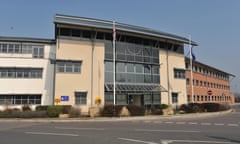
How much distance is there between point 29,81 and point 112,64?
10.8m

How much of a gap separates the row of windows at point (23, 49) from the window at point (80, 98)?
22.9ft

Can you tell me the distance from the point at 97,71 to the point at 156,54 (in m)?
10.5

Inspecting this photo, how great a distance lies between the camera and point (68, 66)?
97.6 feet

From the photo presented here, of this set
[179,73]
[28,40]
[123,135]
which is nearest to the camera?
[123,135]

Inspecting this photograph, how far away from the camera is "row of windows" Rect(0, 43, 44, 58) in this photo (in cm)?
2986

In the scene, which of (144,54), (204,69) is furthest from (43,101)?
(204,69)

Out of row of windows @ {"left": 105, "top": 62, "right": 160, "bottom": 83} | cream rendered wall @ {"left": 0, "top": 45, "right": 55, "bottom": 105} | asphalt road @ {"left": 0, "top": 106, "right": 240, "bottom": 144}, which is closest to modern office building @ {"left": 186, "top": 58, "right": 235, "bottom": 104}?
row of windows @ {"left": 105, "top": 62, "right": 160, "bottom": 83}

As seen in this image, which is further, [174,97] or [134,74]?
[174,97]

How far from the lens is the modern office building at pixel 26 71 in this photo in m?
28.5

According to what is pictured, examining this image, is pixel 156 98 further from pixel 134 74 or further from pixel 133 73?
pixel 133 73

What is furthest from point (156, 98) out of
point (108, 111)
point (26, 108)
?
point (26, 108)

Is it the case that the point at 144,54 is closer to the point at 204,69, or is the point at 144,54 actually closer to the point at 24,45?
the point at 24,45

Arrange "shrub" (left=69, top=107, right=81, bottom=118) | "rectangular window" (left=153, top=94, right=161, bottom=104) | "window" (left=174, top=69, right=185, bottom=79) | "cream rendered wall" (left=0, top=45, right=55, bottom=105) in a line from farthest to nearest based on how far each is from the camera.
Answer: "window" (left=174, top=69, right=185, bottom=79)
"rectangular window" (left=153, top=94, right=161, bottom=104)
"cream rendered wall" (left=0, top=45, right=55, bottom=105)
"shrub" (left=69, top=107, right=81, bottom=118)

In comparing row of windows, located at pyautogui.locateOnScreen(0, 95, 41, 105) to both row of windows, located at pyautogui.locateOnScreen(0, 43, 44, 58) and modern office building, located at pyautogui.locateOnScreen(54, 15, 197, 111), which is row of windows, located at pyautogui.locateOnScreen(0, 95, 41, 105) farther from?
row of windows, located at pyautogui.locateOnScreen(0, 43, 44, 58)
